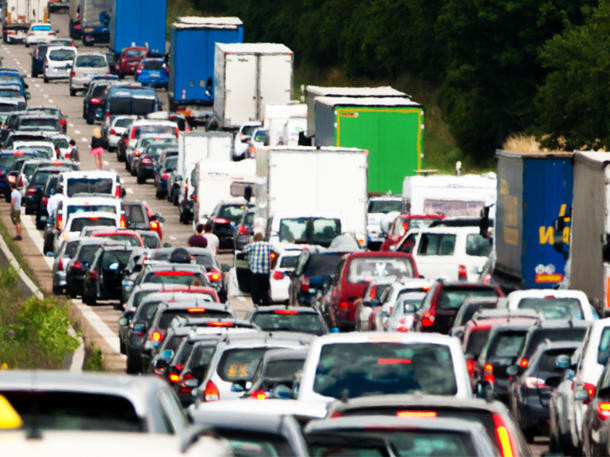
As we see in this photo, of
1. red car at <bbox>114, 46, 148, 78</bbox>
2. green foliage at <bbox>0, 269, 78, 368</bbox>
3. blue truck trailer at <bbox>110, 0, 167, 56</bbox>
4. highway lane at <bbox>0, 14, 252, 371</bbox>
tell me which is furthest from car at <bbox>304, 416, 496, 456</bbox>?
red car at <bbox>114, 46, 148, 78</bbox>

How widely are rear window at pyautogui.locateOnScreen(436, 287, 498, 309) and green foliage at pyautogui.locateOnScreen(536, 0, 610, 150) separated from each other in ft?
98.0

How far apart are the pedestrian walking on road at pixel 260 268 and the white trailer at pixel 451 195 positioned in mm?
4642

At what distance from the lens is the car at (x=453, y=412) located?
35.3ft

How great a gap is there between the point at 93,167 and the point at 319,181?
30293 mm

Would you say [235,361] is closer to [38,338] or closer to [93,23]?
[38,338]

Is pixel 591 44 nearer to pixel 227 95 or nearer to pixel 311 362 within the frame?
pixel 227 95

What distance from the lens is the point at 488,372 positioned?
774 inches

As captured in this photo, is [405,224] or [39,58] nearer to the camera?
[405,224]

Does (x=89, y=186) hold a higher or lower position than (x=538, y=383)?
lower

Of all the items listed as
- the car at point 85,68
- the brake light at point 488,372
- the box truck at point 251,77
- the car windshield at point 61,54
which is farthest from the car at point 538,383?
the car windshield at point 61,54

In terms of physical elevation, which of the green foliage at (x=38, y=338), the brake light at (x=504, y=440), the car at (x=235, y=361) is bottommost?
the green foliage at (x=38, y=338)

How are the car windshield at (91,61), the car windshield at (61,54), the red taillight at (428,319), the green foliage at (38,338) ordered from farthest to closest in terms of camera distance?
1. the car windshield at (61,54)
2. the car windshield at (91,61)
3. the green foliage at (38,338)
4. the red taillight at (428,319)

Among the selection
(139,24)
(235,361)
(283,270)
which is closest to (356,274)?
(283,270)

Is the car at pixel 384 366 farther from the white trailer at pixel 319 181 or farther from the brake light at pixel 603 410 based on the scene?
the white trailer at pixel 319 181
